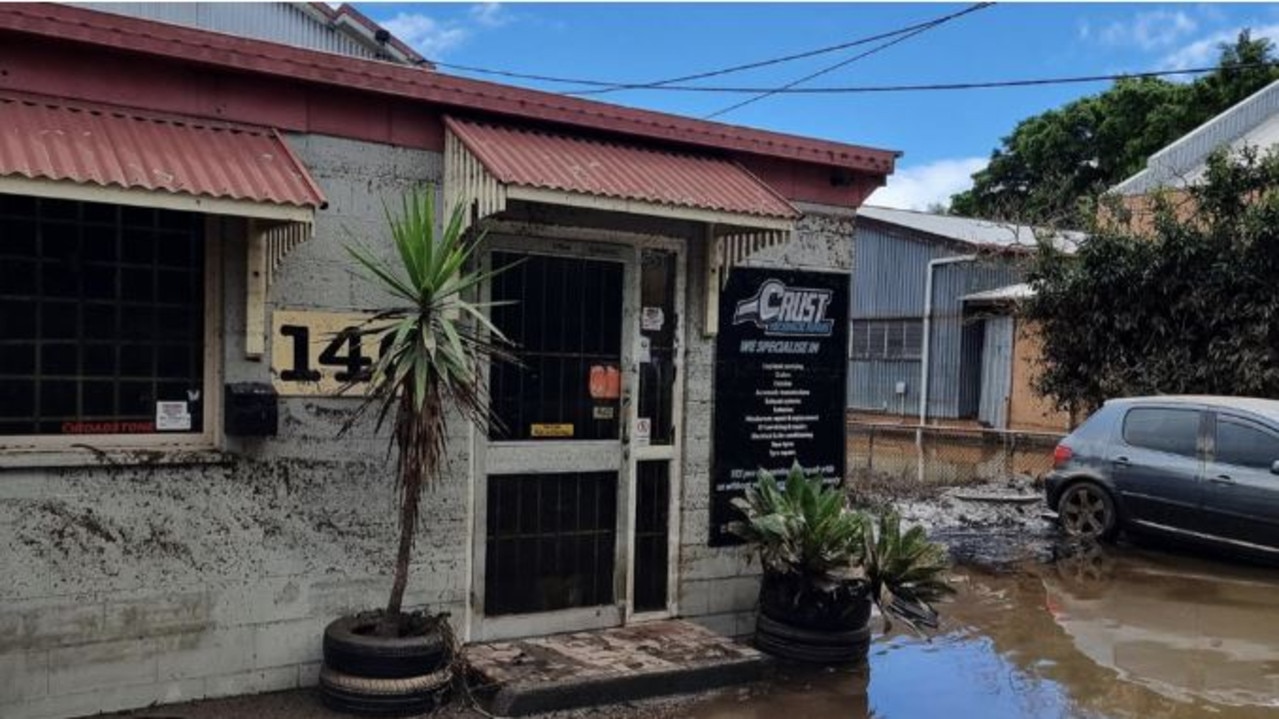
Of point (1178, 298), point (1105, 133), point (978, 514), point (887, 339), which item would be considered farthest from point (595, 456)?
point (1105, 133)

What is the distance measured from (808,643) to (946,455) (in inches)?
404

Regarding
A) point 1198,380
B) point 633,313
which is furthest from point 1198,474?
point 633,313

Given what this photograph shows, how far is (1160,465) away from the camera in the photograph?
1028 cm

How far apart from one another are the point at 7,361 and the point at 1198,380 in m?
12.2

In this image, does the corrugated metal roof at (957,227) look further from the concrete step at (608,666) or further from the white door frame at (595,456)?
the concrete step at (608,666)

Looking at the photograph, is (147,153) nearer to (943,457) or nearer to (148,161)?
(148,161)

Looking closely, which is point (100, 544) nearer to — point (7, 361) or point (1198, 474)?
point (7, 361)

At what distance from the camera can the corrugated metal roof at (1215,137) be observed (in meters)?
20.1

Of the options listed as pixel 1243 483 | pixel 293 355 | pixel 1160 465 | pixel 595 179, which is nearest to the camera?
pixel 293 355

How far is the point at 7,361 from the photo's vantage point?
4574mm

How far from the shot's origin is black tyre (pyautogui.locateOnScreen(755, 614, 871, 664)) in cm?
609

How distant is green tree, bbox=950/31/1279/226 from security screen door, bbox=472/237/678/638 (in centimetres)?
1895

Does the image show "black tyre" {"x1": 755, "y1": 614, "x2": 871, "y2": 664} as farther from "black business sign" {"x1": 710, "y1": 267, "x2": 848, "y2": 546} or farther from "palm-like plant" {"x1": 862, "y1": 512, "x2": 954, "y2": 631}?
"black business sign" {"x1": 710, "y1": 267, "x2": 848, "y2": 546}

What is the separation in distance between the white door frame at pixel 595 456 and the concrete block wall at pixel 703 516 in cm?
6
